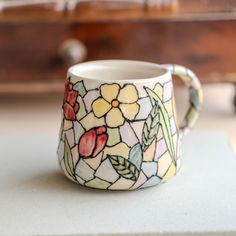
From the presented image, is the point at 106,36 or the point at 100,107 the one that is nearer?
the point at 100,107

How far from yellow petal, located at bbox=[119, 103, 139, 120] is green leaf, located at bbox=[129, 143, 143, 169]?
0.07 ft

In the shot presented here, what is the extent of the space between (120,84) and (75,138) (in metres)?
0.05

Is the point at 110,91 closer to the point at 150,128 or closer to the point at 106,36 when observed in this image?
the point at 150,128

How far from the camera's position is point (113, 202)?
0.45 m

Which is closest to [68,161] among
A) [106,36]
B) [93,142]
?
[93,142]

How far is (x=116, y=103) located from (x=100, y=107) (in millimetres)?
12

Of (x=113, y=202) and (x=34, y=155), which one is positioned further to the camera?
(x=34, y=155)

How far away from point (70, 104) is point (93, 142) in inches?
1.5

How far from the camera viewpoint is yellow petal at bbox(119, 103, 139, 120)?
45 cm

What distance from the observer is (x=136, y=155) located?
0.45m

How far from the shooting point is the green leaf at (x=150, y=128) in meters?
0.45

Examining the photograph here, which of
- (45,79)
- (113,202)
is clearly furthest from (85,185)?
(45,79)

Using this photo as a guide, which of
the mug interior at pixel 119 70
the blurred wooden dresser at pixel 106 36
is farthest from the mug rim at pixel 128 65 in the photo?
the blurred wooden dresser at pixel 106 36

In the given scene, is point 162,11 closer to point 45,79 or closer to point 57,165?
point 45,79
